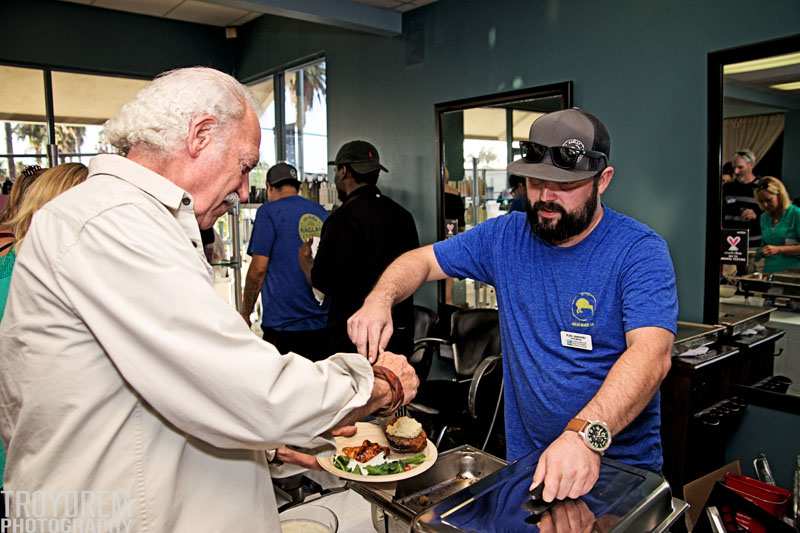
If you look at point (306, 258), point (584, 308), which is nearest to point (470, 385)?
point (306, 258)

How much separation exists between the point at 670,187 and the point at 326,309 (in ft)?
7.13

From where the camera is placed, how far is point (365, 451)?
5.65ft

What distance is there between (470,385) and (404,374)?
2.05 m

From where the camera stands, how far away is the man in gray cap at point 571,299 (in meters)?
1.61

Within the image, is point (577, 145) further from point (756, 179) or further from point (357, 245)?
point (357, 245)

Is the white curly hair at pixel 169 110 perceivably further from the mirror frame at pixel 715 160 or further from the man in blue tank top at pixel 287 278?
the man in blue tank top at pixel 287 278

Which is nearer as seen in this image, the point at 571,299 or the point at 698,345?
the point at 571,299

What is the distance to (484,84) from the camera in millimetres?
4133

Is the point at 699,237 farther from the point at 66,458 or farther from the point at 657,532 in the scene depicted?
the point at 66,458

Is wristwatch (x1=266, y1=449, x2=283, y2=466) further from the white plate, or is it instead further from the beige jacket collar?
the beige jacket collar

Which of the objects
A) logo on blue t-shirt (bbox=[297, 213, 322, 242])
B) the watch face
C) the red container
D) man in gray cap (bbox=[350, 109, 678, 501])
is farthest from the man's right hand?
logo on blue t-shirt (bbox=[297, 213, 322, 242])

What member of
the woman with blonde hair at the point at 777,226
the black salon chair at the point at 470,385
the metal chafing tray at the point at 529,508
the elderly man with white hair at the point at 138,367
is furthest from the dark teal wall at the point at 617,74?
the elderly man with white hair at the point at 138,367

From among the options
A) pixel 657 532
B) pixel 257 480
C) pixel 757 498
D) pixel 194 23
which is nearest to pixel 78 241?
pixel 257 480

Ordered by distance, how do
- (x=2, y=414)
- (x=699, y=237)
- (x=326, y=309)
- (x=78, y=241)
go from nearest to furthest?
(x=78, y=241) < (x=2, y=414) < (x=699, y=237) < (x=326, y=309)
